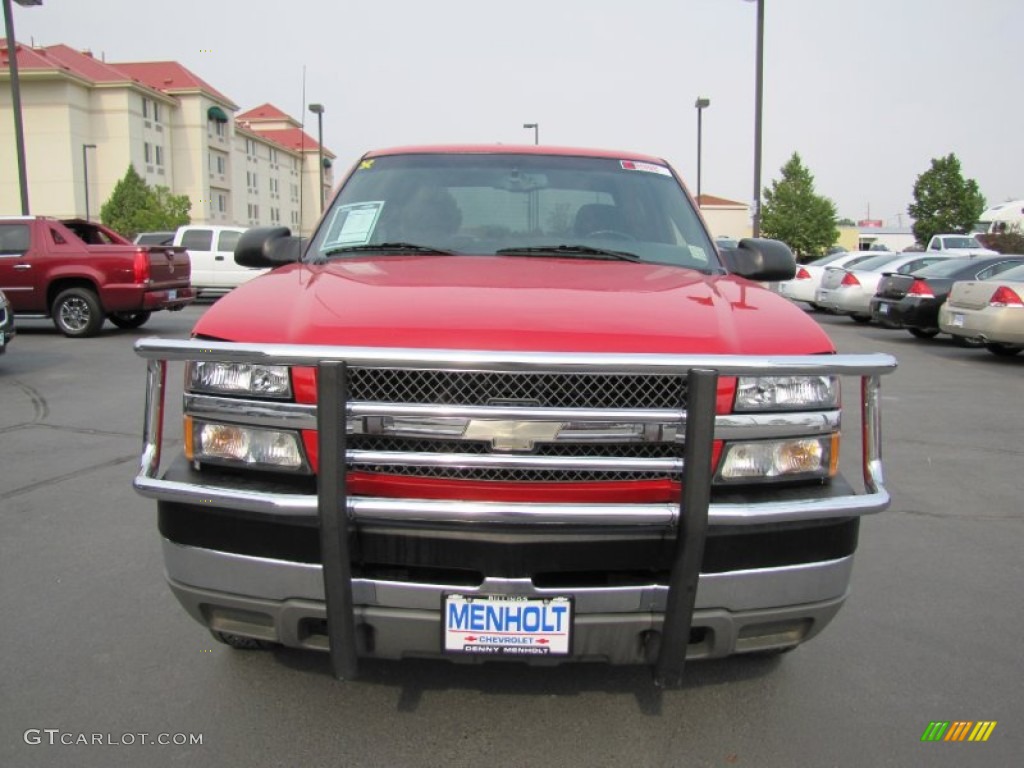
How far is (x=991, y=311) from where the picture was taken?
11328mm

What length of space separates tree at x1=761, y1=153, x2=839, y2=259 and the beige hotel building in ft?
101

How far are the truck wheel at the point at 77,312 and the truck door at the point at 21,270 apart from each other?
0.26m

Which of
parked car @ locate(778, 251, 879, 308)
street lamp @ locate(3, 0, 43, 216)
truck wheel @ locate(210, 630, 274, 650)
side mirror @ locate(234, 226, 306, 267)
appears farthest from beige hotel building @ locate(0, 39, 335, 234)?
truck wheel @ locate(210, 630, 274, 650)

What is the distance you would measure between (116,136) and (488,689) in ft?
201

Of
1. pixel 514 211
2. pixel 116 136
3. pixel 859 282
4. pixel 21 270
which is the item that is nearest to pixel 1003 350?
pixel 859 282

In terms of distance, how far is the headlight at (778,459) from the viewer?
2.34 m

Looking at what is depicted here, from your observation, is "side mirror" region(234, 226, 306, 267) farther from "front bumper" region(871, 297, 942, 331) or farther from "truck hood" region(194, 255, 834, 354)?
"front bumper" region(871, 297, 942, 331)

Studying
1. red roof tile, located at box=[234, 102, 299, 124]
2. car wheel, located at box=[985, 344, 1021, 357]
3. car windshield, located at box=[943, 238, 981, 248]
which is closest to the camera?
car wheel, located at box=[985, 344, 1021, 357]

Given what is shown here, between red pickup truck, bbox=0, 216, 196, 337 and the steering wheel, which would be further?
red pickup truck, bbox=0, 216, 196, 337

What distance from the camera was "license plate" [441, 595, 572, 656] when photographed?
7.29 ft

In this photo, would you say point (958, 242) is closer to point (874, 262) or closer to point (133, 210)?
point (874, 262)

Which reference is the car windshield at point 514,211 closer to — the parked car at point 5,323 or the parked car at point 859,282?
the parked car at point 5,323

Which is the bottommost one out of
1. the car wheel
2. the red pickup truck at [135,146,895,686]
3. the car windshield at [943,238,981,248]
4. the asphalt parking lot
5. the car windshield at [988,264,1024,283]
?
the asphalt parking lot

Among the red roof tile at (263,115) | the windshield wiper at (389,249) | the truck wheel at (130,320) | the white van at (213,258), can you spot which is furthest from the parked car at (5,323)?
the red roof tile at (263,115)
